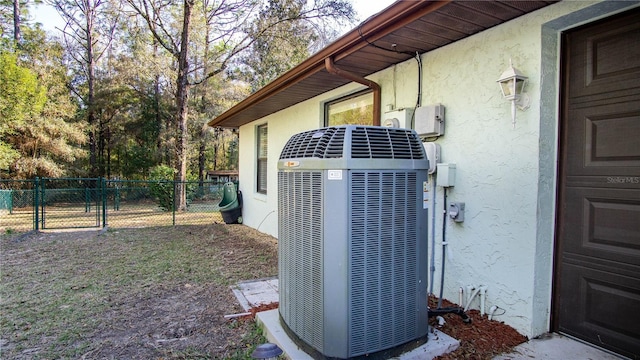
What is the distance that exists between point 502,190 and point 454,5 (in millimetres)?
1358

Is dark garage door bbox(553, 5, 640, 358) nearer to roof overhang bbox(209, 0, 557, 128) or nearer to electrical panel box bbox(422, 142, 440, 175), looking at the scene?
roof overhang bbox(209, 0, 557, 128)

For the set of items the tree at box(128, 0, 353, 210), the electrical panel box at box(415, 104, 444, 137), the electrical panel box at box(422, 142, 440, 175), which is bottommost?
the electrical panel box at box(422, 142, 440, 175)

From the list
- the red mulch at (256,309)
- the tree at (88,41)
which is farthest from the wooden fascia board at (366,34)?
the tree at (88,41)

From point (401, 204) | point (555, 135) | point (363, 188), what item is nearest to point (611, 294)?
point (555, 135)

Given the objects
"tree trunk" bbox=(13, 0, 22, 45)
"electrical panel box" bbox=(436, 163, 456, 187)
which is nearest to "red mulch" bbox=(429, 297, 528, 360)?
"electrical panel box" bbox=(436, 163, 456, 187)

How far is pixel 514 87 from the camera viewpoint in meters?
2.48

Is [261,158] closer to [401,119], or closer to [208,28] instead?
[401,119]

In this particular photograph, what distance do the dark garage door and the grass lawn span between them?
2.29 meters

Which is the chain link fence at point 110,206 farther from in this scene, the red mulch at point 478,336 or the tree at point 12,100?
the red mulch at point 478,336

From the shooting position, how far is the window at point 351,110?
14.8 feet

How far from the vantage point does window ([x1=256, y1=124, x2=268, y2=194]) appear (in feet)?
25.7

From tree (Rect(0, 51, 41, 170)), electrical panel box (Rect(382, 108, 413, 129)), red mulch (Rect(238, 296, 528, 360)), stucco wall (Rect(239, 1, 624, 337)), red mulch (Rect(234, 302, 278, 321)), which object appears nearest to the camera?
red mulch (Rect(238, 296, 528, 360))

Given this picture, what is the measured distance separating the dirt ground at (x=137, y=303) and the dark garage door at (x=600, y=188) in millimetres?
504

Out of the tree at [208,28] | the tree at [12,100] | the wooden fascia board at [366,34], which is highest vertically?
the tree at [208,28]
